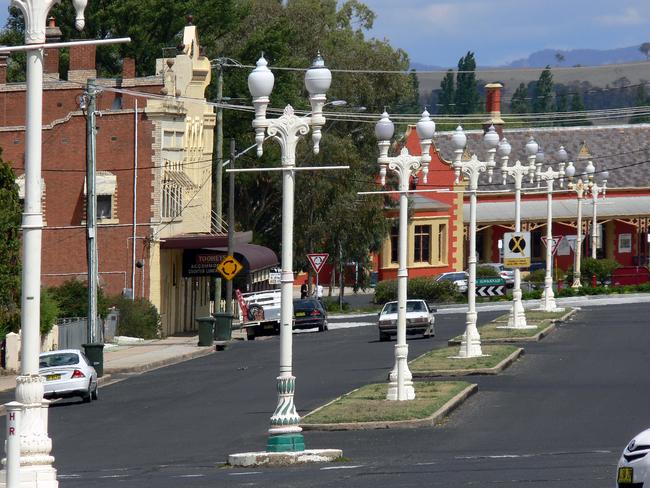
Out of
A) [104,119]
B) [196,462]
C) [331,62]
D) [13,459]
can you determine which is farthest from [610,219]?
[13,459]

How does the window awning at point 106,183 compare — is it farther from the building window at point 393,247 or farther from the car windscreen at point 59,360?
the building window at point 393,247

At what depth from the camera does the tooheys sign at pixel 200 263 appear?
62.7m

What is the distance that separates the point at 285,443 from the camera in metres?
22.7

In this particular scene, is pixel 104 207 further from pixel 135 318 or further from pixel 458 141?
pixel 458 141

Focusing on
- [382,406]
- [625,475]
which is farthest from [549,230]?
[625,475]

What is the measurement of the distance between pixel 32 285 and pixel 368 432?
1178 cm

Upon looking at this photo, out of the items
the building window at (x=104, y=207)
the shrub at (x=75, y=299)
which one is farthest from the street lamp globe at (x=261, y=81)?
the building window at (x=104, y=207)

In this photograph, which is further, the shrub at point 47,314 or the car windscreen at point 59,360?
the shrub at point 47,314

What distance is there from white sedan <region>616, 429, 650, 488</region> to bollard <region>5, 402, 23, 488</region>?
5.69 metres

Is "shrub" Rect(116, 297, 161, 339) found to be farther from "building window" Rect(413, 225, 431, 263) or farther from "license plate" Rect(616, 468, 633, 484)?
"license plate" Rect(616, 468, 633, 484)

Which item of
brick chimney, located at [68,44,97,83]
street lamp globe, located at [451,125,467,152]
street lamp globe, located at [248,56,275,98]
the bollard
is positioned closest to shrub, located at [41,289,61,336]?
street lamp globe, located at [451,125,467,152]

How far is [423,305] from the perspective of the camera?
5303 centimetres

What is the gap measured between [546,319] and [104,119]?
1840 cm

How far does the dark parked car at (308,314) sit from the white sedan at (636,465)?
44910 mm
